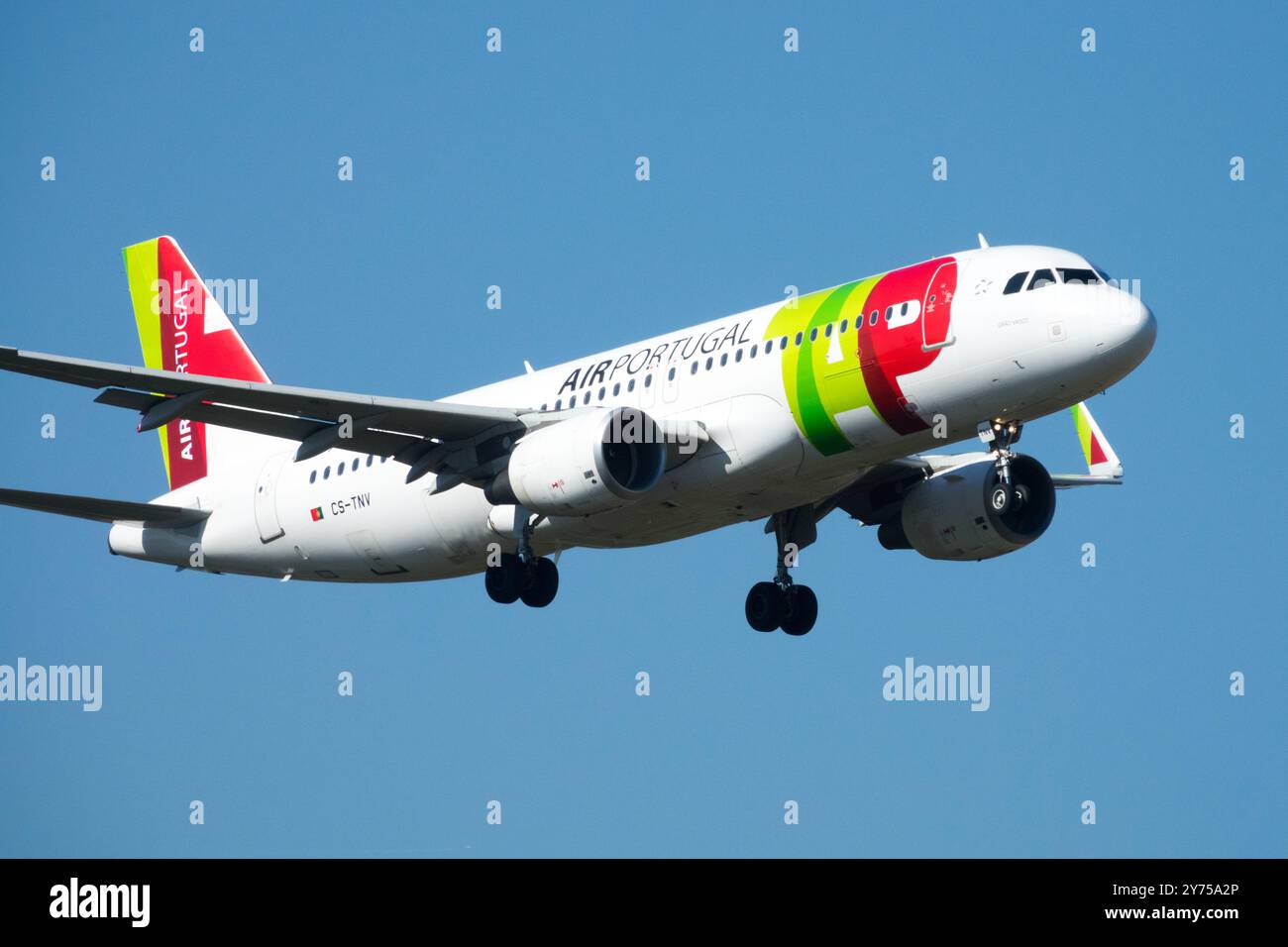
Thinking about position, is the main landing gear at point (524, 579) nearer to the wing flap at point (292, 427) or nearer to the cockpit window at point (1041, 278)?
the wing flap at point (292, 427)

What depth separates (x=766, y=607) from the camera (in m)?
46.5

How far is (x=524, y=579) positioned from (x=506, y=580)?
1.61 feet

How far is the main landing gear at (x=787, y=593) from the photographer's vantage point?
151 ft

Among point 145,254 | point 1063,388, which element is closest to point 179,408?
point 1063,388

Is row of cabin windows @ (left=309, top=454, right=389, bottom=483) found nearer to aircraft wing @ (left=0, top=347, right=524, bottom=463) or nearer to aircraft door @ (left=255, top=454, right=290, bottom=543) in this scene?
aircraft door @ (left=255, top=454, right=290, bottom=543)

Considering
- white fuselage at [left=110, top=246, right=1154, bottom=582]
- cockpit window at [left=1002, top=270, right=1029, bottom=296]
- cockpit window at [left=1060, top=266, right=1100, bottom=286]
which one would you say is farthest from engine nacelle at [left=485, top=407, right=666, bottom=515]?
cockpit window at [left=1060, top=266, right=1100, bottom=286]

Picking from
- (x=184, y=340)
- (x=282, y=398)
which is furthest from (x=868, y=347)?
(x=184, y=340)

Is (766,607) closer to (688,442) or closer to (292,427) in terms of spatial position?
(688,442)

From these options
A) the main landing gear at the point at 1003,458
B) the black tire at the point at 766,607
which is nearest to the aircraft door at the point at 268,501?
the black tire at the point at 766,607

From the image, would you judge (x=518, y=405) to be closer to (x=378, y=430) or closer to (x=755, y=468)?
(x=378, y=430)

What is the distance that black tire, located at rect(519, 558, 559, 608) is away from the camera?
143 ft

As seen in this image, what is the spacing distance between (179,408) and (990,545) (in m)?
16.7

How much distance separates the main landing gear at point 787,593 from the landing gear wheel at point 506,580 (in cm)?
593

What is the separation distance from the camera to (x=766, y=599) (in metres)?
46.5
